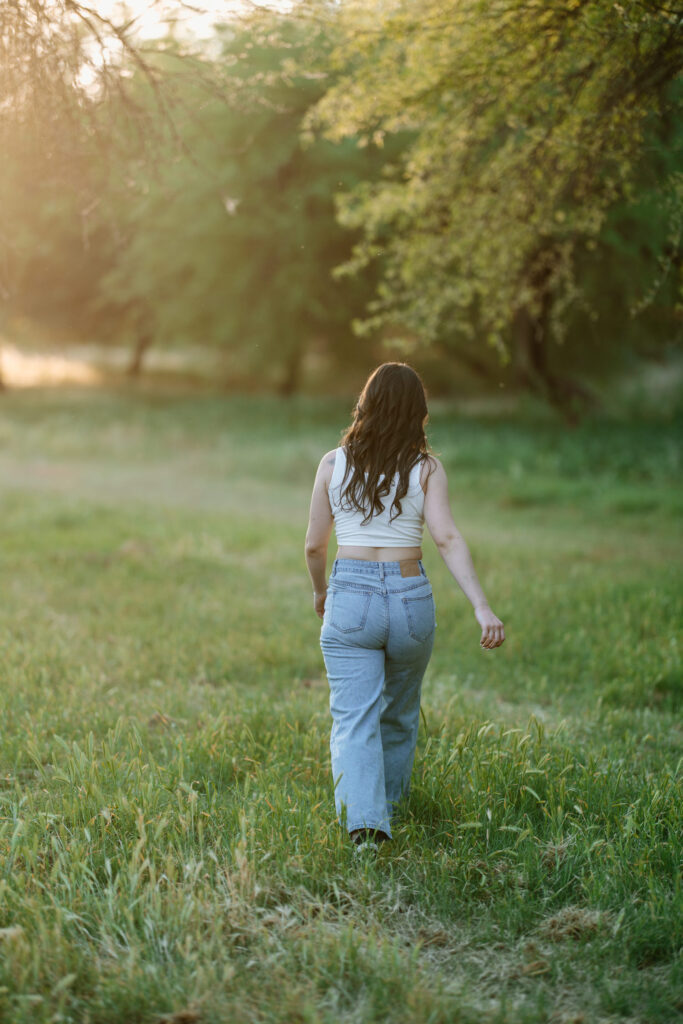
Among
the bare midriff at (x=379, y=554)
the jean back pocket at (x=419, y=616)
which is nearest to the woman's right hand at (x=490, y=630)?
the jean back pocket at (x=419, y=616)

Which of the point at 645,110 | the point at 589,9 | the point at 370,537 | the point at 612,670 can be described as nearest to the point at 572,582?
the point at 612,670

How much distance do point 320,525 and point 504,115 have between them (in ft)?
16.4

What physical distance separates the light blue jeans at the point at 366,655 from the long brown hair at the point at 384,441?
10.8 inches

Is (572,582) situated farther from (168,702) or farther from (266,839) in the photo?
(266,839)

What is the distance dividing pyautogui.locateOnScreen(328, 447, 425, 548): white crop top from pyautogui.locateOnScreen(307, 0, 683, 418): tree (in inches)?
149

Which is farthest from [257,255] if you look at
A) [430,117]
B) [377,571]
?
[377,571]

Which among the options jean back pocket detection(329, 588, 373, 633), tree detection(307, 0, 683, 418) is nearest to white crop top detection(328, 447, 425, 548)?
jean back pocket detection(329, 588, 373, 633)

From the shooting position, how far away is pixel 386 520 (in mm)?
3873

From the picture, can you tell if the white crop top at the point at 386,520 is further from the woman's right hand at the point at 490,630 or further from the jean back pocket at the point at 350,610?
the woman's right hand at the point at 490,630

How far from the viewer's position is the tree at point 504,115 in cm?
650

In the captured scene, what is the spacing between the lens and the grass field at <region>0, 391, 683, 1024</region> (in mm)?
2979

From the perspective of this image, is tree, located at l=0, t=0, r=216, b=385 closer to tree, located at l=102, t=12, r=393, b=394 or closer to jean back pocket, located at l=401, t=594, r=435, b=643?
jean back pocket, located at l=401, t=594, r=435, b=643

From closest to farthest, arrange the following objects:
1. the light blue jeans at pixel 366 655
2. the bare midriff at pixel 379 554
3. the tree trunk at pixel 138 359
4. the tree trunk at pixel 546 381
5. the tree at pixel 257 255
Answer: the light blue jeans at pixel 366 655, the bare midriff at pixel 379 554, the tree at pixel 257 255, the tree trunk at pixel 546 381, the tree trunk at pixel 138 359

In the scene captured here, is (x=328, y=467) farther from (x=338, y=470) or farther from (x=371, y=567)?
(x=371, y=567)
